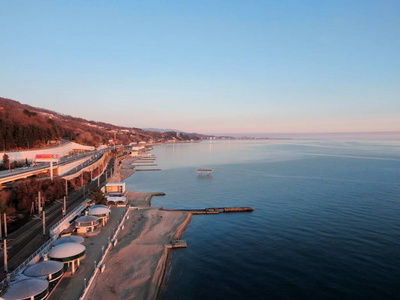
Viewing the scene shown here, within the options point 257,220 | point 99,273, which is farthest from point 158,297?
point 257,220

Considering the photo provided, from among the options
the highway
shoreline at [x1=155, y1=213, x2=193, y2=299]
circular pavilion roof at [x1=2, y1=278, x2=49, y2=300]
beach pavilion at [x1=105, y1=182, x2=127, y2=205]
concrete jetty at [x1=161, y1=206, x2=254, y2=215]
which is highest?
circular pavilion roof at [x1=2, y1=278, x2=49, y2=300]

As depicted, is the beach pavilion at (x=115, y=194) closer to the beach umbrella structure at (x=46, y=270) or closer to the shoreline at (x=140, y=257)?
the shoreline at (x=140, y=257)

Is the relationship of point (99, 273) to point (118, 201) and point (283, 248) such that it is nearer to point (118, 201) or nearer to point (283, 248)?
point (283, 248)

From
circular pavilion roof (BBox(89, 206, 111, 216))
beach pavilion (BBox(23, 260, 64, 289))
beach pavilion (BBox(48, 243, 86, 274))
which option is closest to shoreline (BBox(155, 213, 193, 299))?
beach pavilion (BBox(48, 243, 86, 274))

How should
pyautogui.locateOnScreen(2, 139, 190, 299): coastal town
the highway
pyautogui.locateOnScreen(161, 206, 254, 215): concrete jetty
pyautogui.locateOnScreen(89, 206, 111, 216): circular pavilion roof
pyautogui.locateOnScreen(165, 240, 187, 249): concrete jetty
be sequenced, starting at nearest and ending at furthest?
pyautogui.locateOnScreen(2, 139, 190, 299): coastal town → the highway → pyautogui.locateOnScreen(165, 240, 187, 249): concrete jetty → pyautogui.locateOnScreen(89, 206, 111, 216): circular pavilion roof → pyautogui.locateOnScreen(161, 206, 254, 215): concrete jetty

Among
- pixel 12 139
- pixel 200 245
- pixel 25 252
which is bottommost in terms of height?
pixel 200 245

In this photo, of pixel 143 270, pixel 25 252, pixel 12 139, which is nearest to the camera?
pixel 25 252

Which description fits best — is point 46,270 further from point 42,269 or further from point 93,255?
point 93,255

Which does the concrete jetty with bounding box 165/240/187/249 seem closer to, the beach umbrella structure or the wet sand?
the wet sand
